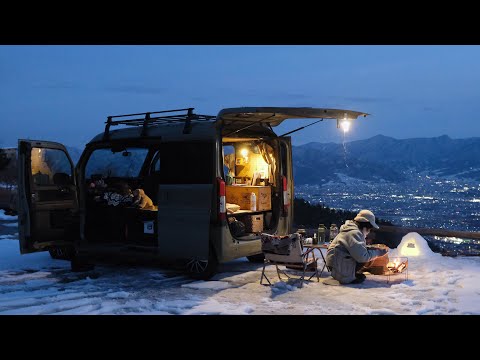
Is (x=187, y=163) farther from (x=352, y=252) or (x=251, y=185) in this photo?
(x=352, y=252)

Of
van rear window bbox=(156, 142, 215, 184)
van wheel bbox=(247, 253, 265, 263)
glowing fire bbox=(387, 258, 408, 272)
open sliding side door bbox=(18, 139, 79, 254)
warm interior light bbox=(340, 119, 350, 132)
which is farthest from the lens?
van wheel bbox=(247, 253, 265, 263)

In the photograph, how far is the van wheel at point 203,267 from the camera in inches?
291

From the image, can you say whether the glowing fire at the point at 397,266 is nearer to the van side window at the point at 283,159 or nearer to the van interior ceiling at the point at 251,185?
the van interior ceiling at the point at 251,185

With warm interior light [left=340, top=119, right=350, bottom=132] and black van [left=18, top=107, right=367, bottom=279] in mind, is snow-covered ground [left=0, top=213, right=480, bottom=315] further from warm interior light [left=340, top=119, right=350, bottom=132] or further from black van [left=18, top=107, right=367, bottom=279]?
warm interior light [left=340, top=119, right=350, bottom=132]

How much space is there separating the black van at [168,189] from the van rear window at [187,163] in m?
0.01

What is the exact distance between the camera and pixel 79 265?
27.3 ft

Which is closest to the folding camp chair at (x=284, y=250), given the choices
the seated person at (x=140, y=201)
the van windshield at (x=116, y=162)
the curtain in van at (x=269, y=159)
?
the curtain in van at (x=269, y=159)

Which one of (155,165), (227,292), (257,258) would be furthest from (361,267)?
(155,165)

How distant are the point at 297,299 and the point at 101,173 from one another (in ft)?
14.1

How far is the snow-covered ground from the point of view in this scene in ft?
19.3

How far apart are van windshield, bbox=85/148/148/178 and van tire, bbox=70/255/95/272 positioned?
139 cm

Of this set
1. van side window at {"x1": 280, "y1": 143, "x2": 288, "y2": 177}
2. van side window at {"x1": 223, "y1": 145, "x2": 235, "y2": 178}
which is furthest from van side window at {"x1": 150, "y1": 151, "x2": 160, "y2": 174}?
van side window at {"x1": 280, "y1": 143, "x2": 288, "y2": 177}

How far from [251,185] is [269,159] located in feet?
1.72
